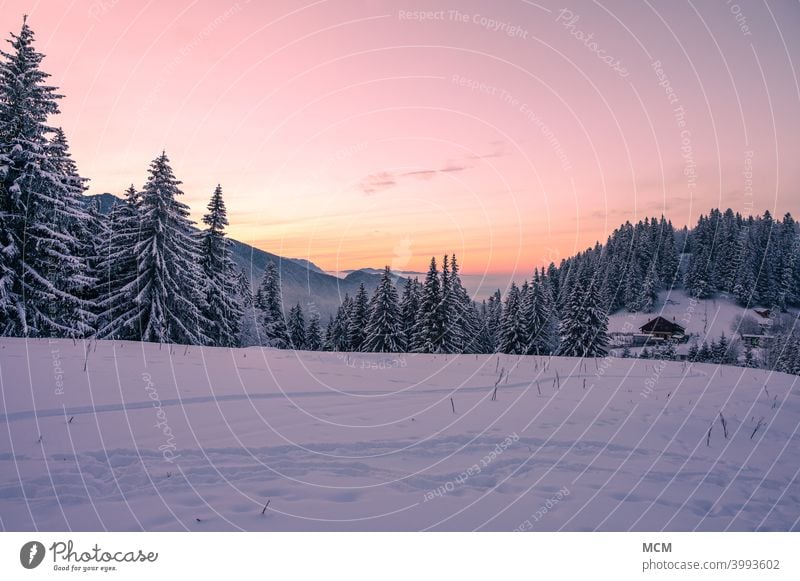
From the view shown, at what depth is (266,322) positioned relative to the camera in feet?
146

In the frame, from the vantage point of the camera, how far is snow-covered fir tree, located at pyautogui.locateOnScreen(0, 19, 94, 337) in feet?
61.7

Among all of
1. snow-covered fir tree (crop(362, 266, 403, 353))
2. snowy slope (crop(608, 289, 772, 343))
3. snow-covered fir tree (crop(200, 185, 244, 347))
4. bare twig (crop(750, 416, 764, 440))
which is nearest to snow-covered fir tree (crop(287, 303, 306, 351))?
snow-covered fir tree (crop(362, 266, 403, 353))

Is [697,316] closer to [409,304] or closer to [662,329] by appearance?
[662,329]

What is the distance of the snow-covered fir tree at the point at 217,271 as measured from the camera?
34.0 metres

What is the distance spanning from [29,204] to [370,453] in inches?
924

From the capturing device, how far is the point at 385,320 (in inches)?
1674

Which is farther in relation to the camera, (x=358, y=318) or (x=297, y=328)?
(x=297, y=328)

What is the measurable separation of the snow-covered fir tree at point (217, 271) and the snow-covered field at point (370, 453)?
26.8 meters

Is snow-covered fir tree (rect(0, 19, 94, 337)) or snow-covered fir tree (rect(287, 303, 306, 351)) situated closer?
snow-covered fir tree (rect(0, 19, 94, 337))

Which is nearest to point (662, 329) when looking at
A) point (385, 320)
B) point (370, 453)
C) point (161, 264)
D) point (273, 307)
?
point (385, 320)

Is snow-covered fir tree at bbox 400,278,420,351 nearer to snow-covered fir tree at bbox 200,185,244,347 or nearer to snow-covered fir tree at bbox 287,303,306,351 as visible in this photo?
snow-covered fir tree at bbox 287,303,306,351

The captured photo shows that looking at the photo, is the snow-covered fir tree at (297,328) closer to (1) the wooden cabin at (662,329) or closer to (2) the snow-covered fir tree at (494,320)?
(2) the snow-covered fir tree at (494,320)

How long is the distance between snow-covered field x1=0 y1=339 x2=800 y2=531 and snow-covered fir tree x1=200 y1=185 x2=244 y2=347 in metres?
26.8
